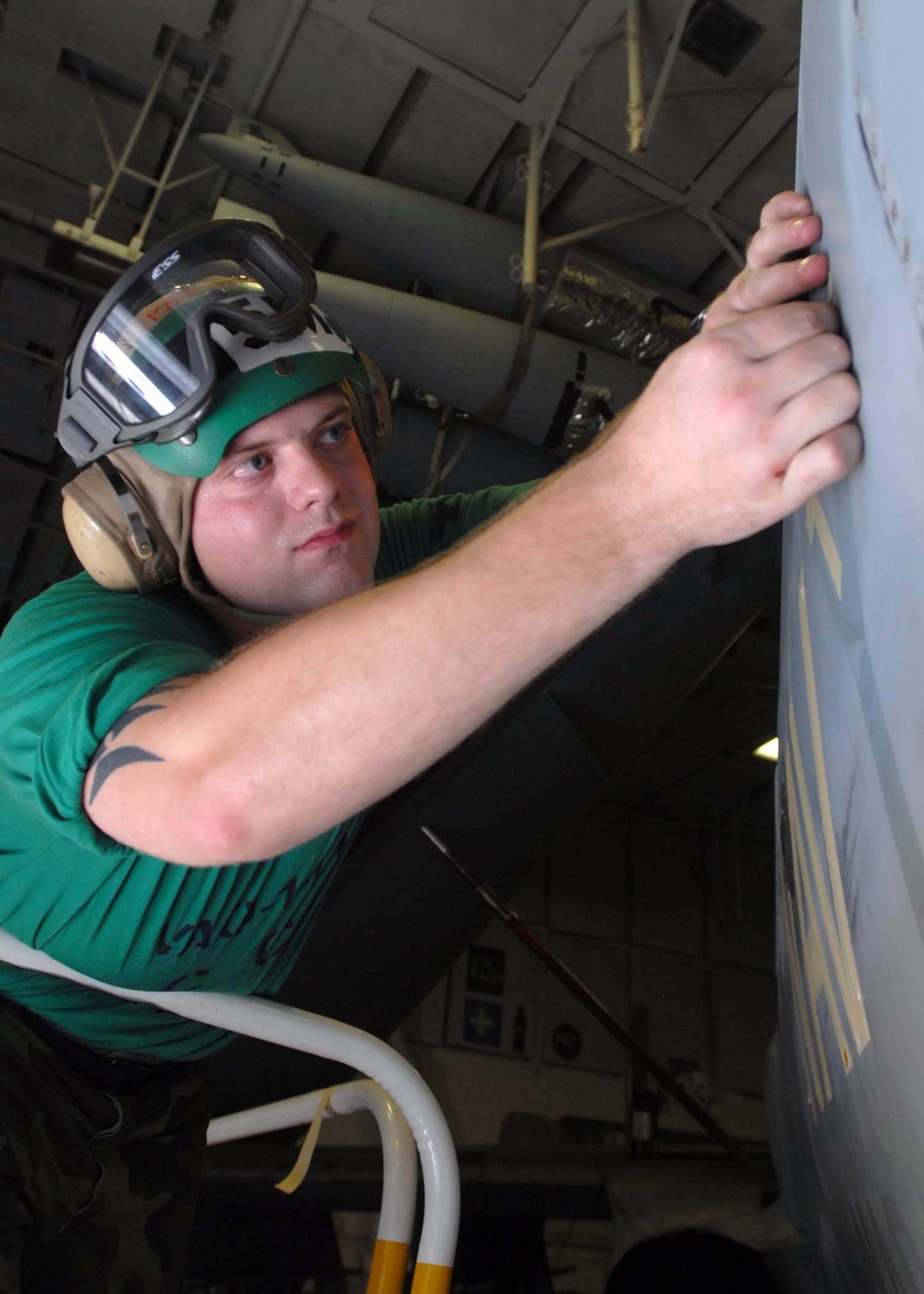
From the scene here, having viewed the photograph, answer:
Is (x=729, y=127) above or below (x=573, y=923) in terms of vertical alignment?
above

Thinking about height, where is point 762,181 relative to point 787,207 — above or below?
above

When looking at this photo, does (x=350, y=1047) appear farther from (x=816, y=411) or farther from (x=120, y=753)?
(x=816, y=411)

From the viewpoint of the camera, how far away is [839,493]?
0.91m

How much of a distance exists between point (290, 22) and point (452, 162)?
105cm

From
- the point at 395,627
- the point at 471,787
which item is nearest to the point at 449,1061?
the point at 471,787

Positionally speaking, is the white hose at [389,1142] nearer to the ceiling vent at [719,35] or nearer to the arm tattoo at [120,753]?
the arm tattoo at [120,753]

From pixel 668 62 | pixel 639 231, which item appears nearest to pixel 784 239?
pixel 668 62

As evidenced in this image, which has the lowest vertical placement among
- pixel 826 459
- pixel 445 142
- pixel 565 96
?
pixel 826 459

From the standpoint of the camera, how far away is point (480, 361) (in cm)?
516

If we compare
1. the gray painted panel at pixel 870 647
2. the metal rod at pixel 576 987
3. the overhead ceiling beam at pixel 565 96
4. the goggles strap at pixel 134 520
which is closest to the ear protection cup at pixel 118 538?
the goggles strap at pixel 134 520

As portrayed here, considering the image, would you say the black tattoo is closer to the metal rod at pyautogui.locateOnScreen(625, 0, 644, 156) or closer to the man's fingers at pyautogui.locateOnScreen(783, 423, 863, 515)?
the man's fingers at pyautogui.locateOnScreen(783, 423, 863, 515)

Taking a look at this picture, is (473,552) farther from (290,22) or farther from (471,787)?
(290,22)

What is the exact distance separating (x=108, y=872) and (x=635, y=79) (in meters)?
4.09

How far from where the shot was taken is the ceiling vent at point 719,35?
477cm
